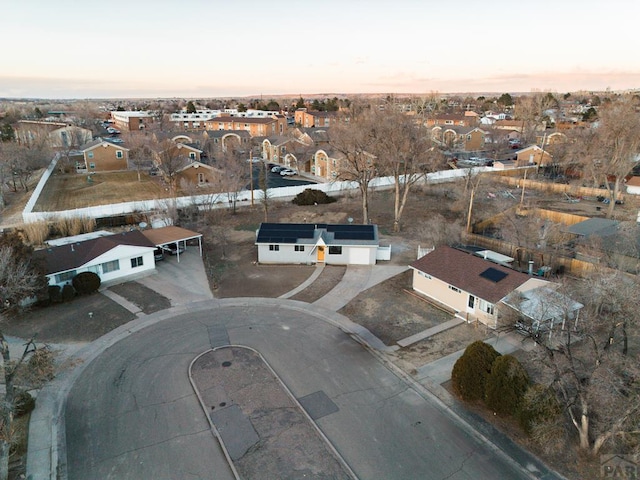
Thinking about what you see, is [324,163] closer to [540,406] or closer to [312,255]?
[312,255]

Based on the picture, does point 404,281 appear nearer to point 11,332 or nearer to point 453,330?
point 453,330

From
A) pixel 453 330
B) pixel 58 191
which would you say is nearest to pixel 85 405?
pixel 453 330

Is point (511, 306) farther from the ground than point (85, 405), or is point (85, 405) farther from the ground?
point (511, 306)

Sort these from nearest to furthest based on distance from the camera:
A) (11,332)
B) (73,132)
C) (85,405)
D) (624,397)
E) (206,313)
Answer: (624,397), (85,405), (11,332), (206,313), (73,132)

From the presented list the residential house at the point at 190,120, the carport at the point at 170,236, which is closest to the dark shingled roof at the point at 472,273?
the carport at the point at 170,236

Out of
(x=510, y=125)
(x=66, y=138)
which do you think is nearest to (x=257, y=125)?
(x=66, y=138)

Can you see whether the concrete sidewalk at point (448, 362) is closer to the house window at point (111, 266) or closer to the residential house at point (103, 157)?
the house window at point (111, 266)

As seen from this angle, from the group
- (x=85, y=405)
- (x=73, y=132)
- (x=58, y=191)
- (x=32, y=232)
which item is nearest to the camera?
(x=85, y=405)
